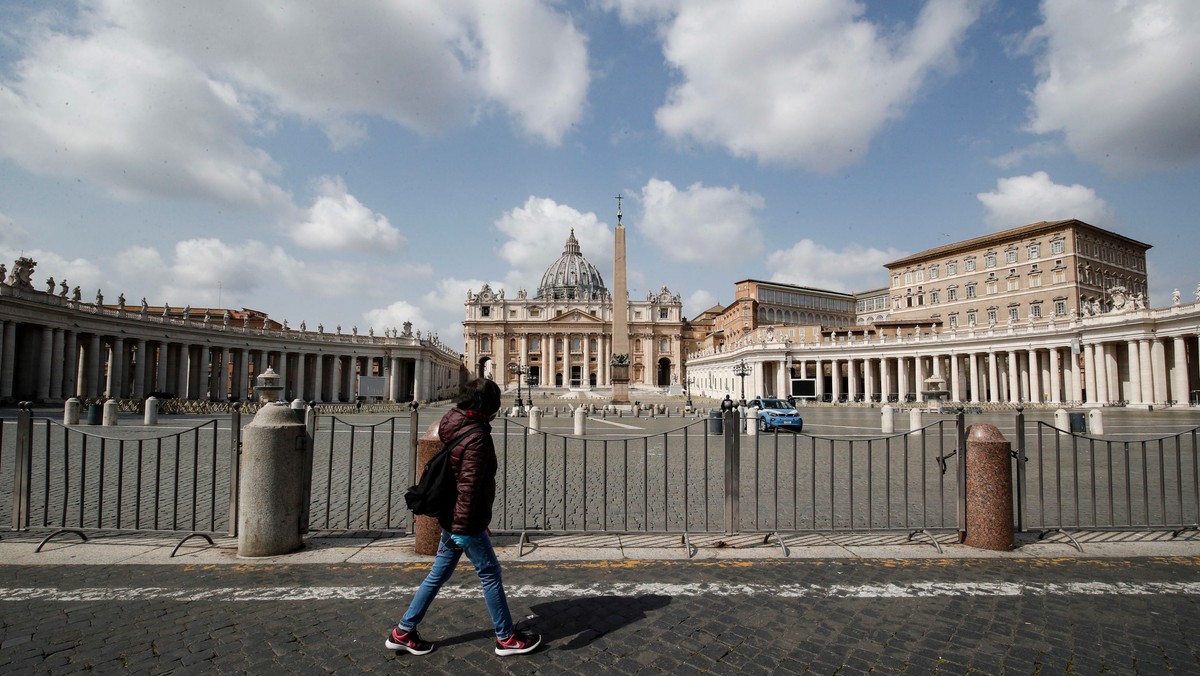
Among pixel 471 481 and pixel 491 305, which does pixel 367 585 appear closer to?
pixel 471 481

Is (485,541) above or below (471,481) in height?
below

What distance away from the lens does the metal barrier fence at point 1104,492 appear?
19.5 ft

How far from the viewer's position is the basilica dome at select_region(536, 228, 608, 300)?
12725 cm

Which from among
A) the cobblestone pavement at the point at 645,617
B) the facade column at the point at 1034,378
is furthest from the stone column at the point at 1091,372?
the cobblestone pavement at the point at 645,617

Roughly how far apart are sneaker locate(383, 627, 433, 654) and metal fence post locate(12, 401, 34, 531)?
536 cm

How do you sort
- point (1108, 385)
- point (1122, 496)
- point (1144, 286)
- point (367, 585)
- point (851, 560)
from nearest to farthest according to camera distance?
point (367, 585)
point (851, 560)
point (1122, 496)
point (1108, 385)
point (1144, 286)

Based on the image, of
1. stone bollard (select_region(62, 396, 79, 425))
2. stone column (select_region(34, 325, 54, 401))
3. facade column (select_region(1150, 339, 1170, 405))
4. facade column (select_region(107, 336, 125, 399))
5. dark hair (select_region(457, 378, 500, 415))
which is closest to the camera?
dark hair (select_region(457, 378, 500, 415))

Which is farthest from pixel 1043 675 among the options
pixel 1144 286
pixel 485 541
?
pixel 1144 286

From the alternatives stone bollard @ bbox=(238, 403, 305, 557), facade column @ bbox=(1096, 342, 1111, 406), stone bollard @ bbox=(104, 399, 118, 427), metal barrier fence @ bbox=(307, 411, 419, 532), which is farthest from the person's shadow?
facade column @ bbox=(1096, 342, 1111, 406)

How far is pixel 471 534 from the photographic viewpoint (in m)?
3.66

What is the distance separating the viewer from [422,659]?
11.5 feet

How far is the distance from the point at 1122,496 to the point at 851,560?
6495 millimetres

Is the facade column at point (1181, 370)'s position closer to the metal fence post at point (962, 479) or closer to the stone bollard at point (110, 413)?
the metal fence post at point (962, 479)

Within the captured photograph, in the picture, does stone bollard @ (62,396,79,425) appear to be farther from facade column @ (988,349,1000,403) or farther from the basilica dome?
the basilica dome
